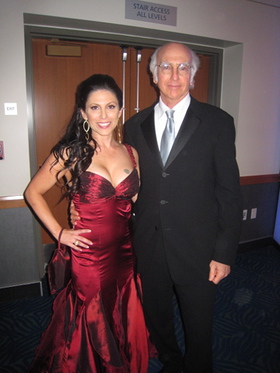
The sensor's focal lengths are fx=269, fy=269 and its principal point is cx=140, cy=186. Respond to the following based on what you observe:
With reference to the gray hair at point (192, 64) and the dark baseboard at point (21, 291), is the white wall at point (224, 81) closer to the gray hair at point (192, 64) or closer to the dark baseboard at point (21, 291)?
the dark baseboard at point (21, 291)

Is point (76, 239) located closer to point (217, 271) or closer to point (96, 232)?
point (96, 232)

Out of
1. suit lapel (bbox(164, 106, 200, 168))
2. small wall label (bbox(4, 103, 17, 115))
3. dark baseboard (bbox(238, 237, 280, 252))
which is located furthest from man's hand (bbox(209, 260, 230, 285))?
dark baseboard (bbox(238, 237, 280, 252))

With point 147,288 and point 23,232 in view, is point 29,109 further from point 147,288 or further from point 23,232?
point 147,288

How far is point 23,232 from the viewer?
2785mm

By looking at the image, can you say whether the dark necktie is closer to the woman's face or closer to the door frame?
the woman's face

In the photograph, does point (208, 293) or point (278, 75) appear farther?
point (278, 75)

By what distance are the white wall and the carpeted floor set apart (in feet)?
3.97

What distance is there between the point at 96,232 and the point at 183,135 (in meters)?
0.77

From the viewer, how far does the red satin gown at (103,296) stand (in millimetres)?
1635

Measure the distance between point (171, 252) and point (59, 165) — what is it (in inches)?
33.8

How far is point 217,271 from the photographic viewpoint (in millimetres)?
1587

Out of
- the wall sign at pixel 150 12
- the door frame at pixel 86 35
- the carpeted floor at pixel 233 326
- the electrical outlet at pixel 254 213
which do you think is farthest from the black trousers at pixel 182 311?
the electrical outlet at pixel 254 213

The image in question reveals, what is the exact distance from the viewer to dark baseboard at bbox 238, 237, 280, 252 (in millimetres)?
3910

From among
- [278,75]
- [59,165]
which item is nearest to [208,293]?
[59,165]
